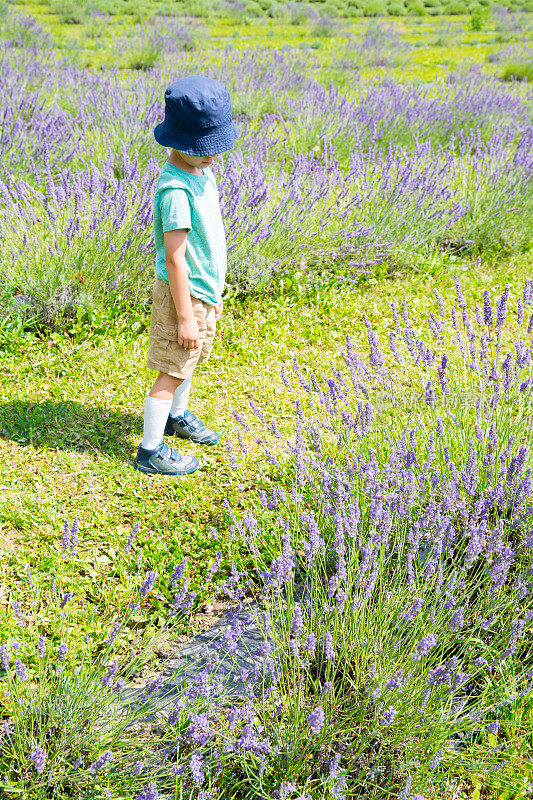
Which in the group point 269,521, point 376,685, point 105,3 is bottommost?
point 269,521

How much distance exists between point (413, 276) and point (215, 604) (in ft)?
10.6

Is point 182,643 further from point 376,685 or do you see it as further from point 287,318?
point 287,318

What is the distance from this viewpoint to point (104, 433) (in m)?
2.81

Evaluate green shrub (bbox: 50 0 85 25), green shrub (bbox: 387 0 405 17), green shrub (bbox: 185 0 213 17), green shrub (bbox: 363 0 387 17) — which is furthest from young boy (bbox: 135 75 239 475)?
green shrub (bbox: 387 0 405 17)

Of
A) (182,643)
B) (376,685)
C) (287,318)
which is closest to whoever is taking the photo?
(376,685)

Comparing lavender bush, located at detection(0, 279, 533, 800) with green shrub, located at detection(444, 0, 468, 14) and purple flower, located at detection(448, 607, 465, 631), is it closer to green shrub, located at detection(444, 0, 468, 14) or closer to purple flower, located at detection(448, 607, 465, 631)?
purple flower, located at detection(448, 607, 465, 631)

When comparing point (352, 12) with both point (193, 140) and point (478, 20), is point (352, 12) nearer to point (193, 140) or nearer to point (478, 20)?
point (478, 20)

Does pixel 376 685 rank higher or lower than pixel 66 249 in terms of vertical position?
lower

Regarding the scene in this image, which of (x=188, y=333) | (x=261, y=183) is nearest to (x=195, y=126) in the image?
(x=188, y=333)

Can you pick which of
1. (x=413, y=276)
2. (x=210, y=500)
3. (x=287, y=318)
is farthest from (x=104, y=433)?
(x=413, y=276)

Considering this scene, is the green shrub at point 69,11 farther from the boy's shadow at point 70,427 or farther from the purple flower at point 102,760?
the purple flower at point 102,760

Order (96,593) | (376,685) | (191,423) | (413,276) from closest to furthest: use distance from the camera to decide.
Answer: (376,685), (96,593), (191,423), (413,276)

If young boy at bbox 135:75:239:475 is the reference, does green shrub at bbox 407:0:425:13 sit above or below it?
above

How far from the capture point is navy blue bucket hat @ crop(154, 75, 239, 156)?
75.4 inches
